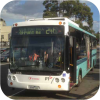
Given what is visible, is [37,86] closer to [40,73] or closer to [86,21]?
[40,73]

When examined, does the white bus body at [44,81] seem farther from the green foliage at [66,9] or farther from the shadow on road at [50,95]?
the green foliage at [66,9]

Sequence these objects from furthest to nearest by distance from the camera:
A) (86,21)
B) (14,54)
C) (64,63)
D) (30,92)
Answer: (86,21)
(30,92)
(14,54)
(64,63)

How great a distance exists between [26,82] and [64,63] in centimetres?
164

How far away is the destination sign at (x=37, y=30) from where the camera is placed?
284 inches

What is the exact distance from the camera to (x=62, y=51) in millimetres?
6984

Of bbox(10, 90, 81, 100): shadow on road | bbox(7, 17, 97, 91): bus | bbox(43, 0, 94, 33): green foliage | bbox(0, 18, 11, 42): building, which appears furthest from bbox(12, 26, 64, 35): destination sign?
bbox(0, 18, 11, 42): building

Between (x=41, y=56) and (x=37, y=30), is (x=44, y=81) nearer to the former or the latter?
(x=41, y=56)

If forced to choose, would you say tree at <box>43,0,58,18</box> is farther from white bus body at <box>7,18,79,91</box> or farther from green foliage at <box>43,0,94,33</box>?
white bus body at <box>7,18,79,91</box>

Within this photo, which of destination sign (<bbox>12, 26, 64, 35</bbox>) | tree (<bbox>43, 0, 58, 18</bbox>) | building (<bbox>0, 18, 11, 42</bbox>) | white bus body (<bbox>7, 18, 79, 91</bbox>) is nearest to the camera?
white bus body (<bbox>7, 18, 79, 91</bbox>)

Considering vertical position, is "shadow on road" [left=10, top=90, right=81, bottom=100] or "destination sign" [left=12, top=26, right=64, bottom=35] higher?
"destination sign" [left=12, top=26, right=64, bottom=35]

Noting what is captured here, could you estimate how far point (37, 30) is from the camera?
738cm

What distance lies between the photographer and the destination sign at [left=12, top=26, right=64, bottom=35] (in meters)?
7.22

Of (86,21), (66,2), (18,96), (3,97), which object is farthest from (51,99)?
(86,21)

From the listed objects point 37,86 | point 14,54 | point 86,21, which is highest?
point 86,21
